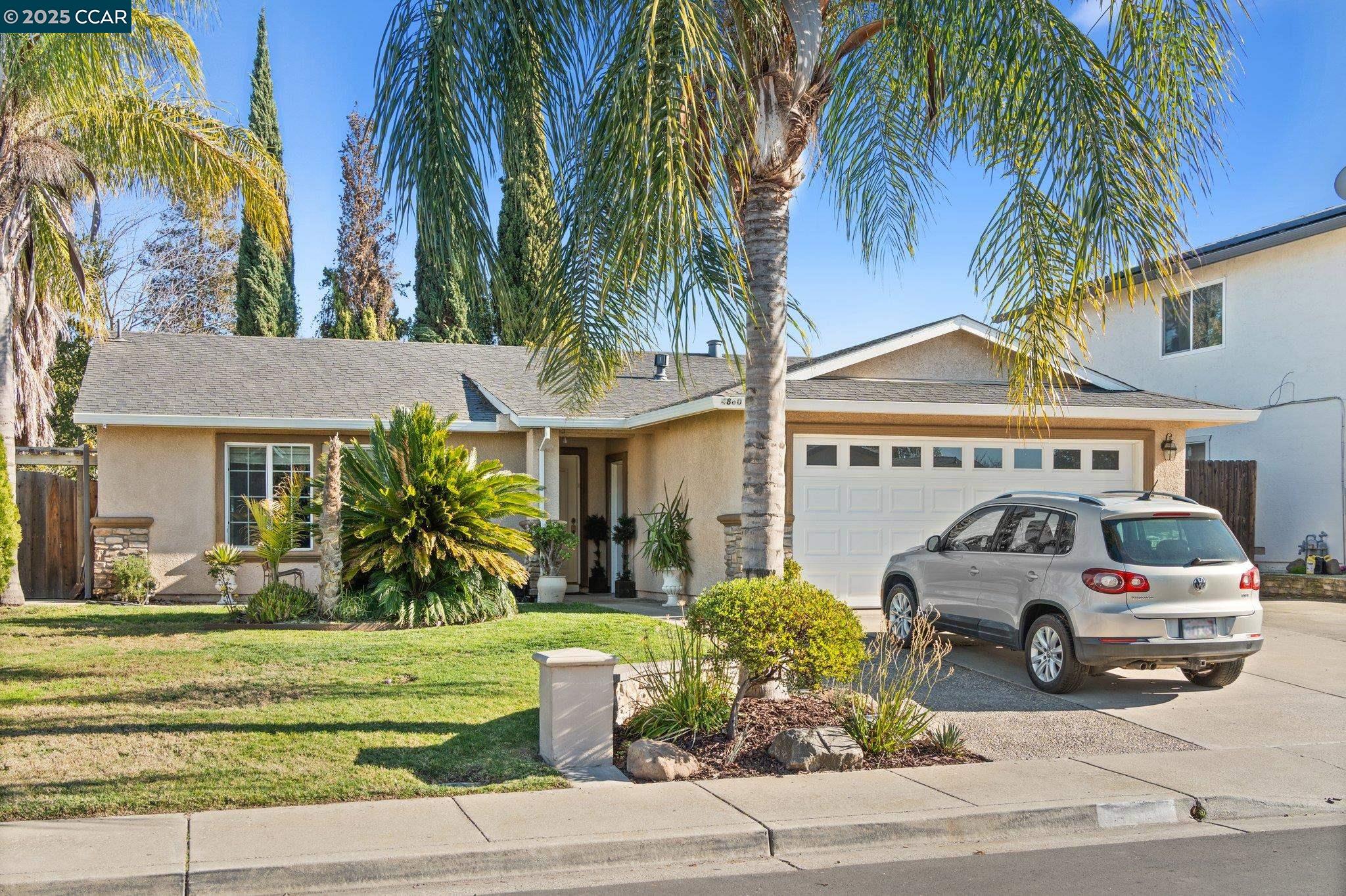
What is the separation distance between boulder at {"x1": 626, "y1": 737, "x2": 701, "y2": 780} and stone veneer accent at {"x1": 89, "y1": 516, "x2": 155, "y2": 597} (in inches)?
440

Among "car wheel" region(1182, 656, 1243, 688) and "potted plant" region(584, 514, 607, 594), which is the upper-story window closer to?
"potted plant" region(584, 514, 607, 594)

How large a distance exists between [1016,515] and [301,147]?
2624cm

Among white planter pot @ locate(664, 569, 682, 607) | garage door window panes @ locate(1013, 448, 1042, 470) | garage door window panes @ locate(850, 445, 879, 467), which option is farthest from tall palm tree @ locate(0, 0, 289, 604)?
garage door window panes @ locate(1013, 448, 1042, 470)

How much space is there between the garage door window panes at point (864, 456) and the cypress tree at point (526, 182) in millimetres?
6418

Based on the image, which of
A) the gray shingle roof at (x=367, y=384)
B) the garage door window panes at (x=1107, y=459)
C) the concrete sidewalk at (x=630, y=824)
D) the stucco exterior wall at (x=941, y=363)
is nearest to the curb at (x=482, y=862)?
the concrete sidewalk at (x=630, y=824)

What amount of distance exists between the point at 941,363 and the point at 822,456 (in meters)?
2.86

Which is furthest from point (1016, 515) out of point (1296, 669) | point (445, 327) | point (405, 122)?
point (445, 327)

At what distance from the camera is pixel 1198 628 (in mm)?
9195

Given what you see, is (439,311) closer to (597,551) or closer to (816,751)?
(597,551)

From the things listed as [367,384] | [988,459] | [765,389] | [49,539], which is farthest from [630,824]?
[49,539]

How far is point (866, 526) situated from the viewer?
47.9 feet

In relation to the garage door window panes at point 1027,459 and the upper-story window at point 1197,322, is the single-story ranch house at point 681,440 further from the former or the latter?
the upper-story window at point 1197,322

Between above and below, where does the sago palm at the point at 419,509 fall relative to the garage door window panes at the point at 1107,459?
below

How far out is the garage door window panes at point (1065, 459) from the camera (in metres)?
15.3
